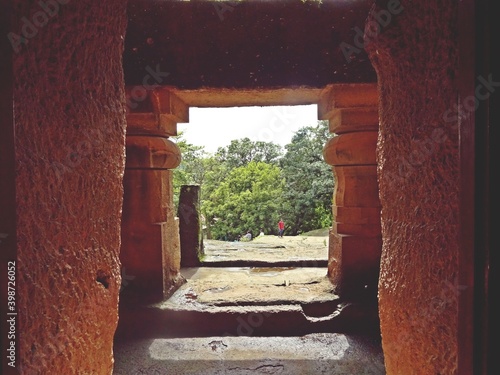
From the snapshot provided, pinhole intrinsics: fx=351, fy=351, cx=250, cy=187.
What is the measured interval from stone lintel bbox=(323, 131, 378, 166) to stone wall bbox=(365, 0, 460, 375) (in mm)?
1782

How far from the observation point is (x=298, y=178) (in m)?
15.9

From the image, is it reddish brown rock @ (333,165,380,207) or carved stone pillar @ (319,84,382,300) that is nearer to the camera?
carved stone pillar @ (319,84,382,300)

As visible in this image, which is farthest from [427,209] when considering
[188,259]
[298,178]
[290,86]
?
[298,178]

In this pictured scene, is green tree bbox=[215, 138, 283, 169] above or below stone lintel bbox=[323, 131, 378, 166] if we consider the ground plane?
above

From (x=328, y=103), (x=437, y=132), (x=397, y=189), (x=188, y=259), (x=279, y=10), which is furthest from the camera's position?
(x=188, y=259)

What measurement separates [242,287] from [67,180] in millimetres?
2712

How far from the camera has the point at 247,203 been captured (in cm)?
1590

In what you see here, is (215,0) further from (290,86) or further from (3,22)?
(3,22)

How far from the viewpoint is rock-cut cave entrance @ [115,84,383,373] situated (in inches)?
114

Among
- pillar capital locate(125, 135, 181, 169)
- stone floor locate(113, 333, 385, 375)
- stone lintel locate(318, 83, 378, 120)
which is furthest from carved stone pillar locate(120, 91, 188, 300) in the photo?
stone lintel locate(318, 83, 378, 120)

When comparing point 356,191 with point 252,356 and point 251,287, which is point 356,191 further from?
point 252,356

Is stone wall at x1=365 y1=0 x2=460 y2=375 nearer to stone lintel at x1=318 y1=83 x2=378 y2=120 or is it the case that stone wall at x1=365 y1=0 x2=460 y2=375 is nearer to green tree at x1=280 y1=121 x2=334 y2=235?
stone lintel at x1=318 y1=83 x2=378 y2=120

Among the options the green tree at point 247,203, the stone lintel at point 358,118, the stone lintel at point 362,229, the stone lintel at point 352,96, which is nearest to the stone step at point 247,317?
the stone lintel at point 362,229

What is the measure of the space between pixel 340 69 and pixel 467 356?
7.60ft
